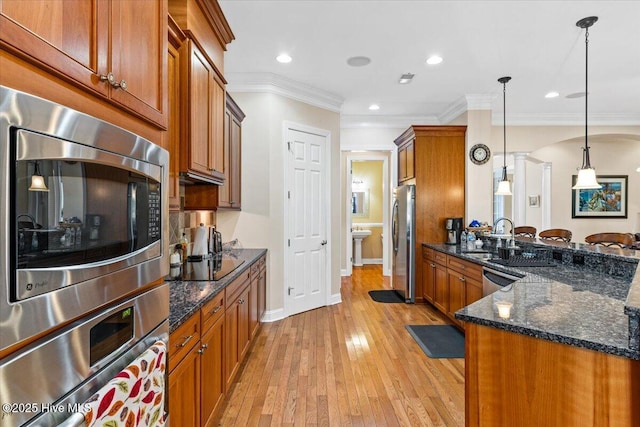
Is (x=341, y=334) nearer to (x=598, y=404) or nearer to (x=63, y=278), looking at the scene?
(x=598, y=404)

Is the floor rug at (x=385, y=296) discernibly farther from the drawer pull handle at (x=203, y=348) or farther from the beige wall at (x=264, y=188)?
the drawer pull handle at (x=203, y=348)

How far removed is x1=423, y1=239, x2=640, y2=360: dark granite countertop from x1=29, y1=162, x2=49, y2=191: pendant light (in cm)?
145

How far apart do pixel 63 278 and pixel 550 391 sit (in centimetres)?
151

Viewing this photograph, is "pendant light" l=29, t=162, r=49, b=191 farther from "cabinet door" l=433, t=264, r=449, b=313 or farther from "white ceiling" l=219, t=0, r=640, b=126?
"cabinet door" l=433, t=264, r=449, b=313

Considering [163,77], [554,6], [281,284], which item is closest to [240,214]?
[281,284]

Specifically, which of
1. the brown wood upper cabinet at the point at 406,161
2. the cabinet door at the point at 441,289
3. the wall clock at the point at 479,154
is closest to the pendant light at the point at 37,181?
the cabinet door at the point at 441,289

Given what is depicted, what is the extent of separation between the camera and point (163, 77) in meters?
1.21

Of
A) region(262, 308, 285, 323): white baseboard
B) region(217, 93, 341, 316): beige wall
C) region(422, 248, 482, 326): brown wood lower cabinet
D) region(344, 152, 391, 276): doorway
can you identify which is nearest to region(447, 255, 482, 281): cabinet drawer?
region(422, 248, 482, 326): brown wood lower cabinet

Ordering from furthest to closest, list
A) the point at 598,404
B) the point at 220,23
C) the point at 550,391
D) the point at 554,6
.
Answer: the point at 554,6 → the point at 220,23 → the point at 550,391 → the point at 598,404

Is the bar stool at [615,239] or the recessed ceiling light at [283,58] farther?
the bar stool at [615,239]

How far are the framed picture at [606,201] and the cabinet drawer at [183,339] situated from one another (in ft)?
25.8

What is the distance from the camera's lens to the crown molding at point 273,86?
4062 millimetres

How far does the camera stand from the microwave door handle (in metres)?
0.99

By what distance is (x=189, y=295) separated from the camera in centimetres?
183
